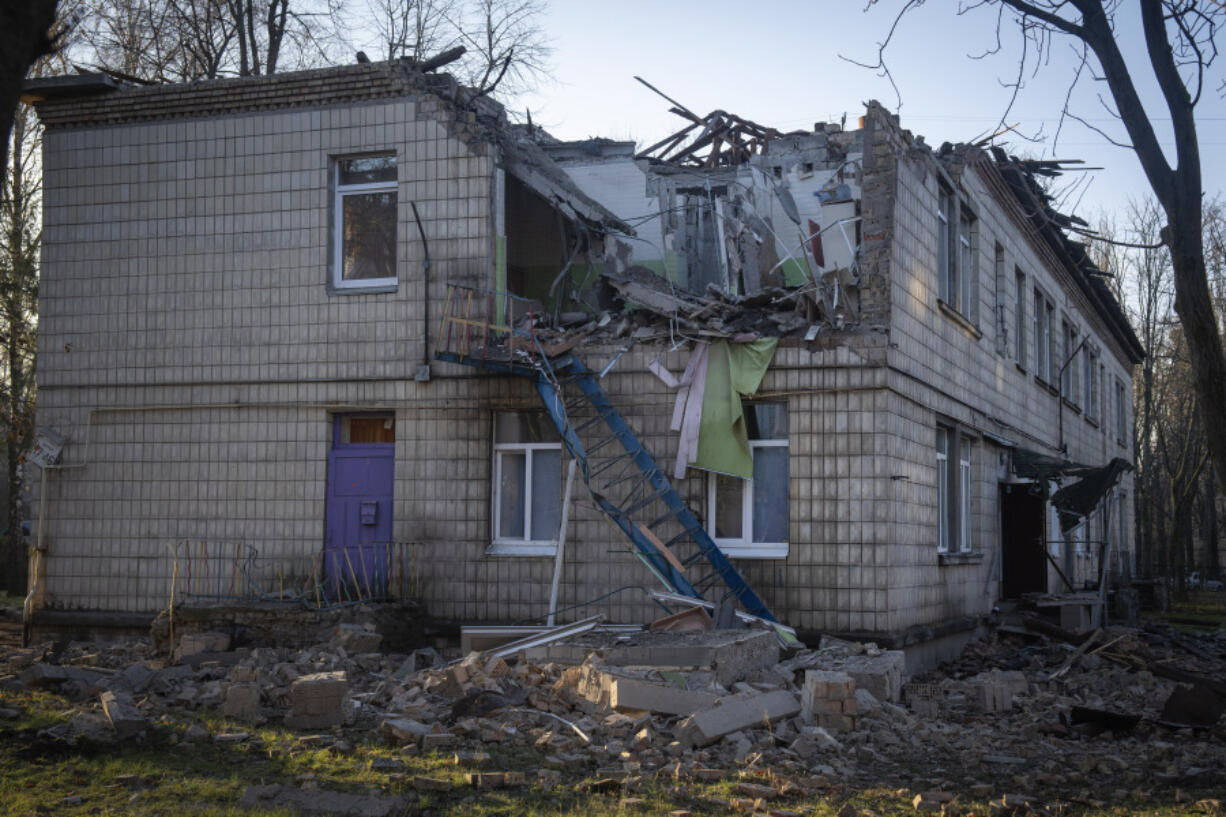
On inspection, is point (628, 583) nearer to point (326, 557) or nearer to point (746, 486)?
point (746, 486)

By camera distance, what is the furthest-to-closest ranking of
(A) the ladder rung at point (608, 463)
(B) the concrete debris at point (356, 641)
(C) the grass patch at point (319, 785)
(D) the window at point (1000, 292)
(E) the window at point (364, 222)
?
(D) the window at point (1000, 292) → (E) the window at point (364, 222) → (A) the ladder rung at point (608, 463) → (B) the concrete debris at point (356, 641) → (C) the grass patch at point (319, 785)

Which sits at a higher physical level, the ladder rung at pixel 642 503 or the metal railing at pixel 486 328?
the metal railing at pixel 486 328

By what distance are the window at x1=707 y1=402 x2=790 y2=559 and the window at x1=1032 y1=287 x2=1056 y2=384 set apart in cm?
1072

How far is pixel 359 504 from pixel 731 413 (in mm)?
4699

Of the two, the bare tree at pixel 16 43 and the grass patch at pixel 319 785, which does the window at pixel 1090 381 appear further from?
the bare tree at pixel 16 43

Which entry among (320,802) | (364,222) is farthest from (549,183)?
(320,802)

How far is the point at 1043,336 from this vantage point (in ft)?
75.3

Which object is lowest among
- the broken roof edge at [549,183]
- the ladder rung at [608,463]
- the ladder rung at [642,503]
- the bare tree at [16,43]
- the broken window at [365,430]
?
the ladder rung at [642,503]

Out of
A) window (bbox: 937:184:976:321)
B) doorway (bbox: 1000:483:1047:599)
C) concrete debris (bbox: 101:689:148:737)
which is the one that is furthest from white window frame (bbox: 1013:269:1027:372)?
concrete debris (bbox: 101:689:148:737)

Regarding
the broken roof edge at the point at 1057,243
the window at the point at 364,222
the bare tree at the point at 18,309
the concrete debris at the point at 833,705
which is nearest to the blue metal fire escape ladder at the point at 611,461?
the window at the point at 364,222

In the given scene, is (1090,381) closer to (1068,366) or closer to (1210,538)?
(1068,366)

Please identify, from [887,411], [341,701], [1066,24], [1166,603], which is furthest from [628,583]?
[1166,603]

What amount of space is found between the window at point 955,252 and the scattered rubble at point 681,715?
5852mm

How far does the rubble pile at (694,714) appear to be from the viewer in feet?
26.8
